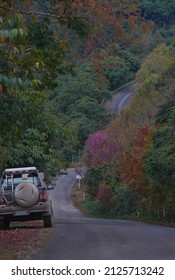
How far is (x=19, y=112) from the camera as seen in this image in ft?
44.3

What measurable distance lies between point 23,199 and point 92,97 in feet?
129

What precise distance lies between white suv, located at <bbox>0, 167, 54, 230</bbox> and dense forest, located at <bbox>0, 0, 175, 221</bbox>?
3.61 feet

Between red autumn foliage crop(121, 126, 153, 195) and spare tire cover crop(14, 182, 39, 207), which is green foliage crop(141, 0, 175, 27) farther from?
spare tire cover crop(14, 182, 39, 207)

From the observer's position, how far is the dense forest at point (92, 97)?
41.5 ft

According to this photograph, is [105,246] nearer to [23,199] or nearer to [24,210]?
[23,199]

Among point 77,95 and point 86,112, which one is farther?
point 86,112

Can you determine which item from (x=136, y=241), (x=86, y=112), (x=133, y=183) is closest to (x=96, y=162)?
(x=86, y=112)

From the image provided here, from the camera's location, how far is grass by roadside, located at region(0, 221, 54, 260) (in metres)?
13.3

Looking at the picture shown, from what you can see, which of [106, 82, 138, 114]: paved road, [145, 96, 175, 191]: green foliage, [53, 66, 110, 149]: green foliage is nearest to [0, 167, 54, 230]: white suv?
[145, 96, 175, 191]: green foliage

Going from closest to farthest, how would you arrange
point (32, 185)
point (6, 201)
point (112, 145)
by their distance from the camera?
point (32, 185) → point (6, 201) → point (112, 145)

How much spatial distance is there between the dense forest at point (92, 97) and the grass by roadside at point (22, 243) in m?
2.44

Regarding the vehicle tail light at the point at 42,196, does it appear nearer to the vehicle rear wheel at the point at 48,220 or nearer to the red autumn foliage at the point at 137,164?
the vehicle rear wheel at the point at 48,220

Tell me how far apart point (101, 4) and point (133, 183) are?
94.0 feet
